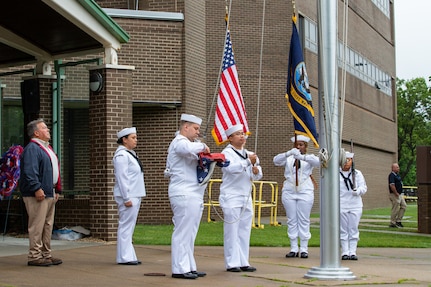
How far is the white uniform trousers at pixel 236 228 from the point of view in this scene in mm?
11781

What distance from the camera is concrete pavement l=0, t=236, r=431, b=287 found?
10.5 m

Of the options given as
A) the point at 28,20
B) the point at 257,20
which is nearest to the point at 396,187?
the point at 257,20

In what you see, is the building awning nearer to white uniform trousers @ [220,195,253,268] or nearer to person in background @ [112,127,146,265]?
person in background @ [112,127,146,265]

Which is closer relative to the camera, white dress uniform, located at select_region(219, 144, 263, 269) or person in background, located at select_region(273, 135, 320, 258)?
white dress uniform, located at select_region(219, 144, 263, 269)

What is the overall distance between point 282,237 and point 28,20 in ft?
25.8

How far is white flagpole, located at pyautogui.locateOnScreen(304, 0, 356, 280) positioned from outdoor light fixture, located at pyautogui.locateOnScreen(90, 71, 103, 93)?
6.19 metres

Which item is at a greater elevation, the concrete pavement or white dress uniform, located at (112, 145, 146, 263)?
white dress uniform, located at (112, 145, 146, 263)

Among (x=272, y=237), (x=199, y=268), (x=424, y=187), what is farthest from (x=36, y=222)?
(x=424, y=187)

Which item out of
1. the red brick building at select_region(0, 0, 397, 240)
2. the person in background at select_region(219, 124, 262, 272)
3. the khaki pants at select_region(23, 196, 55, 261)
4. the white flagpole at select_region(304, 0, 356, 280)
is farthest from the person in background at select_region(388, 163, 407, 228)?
the khaki pants at select_region(23, 196, 55, 261)

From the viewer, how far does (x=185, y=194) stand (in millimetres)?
10898

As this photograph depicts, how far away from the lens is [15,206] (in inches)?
704

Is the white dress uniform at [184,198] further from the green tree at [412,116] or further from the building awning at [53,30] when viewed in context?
the green tree at [412,116]

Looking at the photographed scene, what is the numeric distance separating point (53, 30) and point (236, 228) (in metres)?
6.02

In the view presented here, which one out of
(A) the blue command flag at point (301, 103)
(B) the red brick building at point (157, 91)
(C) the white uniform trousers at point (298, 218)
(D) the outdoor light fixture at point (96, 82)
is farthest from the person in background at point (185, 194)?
(D) the outdoor light fixture at point (96, 82)
